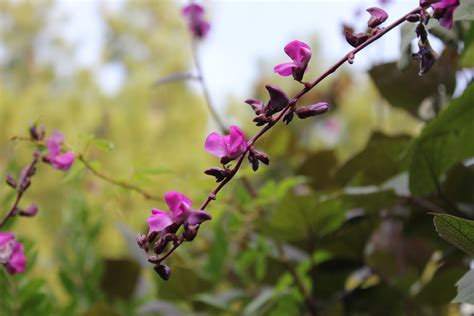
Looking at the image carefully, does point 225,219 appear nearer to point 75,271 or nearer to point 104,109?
point 75,271

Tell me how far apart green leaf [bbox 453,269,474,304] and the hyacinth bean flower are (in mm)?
130

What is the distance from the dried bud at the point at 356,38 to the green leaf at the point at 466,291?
134 millimetres

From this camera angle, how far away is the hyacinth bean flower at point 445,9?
0.30 metres

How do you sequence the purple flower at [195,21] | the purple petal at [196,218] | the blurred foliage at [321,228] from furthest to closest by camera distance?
the purple flower at [195,21] < the blurred foliage at [321,228] < the purple petal at [196,218]

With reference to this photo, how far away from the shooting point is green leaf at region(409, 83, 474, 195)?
46cm

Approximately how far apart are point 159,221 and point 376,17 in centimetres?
15

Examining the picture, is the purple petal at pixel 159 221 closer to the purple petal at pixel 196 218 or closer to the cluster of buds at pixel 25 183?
the purple petal at pixel 196 218

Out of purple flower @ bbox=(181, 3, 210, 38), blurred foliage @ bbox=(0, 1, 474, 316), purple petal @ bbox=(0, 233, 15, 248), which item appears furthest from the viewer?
purple flower @ bbox=(181, 3, 210, 38)

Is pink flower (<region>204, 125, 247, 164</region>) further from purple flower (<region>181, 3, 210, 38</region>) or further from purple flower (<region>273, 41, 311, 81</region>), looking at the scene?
purple flower (<region>181, 3, 210, 38</region>)

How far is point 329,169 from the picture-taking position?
792 mm

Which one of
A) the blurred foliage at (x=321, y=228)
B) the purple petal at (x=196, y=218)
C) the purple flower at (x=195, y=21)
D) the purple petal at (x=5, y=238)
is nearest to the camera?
the purple petal at (x=196, y=218)

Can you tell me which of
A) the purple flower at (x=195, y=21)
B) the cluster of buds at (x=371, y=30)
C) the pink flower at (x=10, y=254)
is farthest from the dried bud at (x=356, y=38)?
the purple flower at (x=195, y=21)

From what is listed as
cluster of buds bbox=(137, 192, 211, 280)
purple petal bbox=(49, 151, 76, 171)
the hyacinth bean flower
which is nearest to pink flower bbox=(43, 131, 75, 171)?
purple petal bbox=(49, 151, 76, 171)

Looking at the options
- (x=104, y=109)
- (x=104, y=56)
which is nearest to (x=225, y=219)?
(x=104, y=109)
